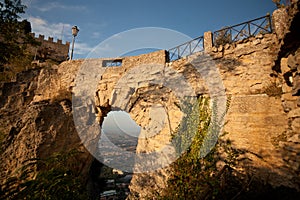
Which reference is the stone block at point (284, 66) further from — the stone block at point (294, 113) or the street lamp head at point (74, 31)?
the street lamp head at point (74, 31)

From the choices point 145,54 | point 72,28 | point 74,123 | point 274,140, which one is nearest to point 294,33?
point 274,140

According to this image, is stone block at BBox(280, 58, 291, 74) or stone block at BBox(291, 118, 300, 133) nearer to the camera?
stone block at BBox(291, 118, 300, 133)

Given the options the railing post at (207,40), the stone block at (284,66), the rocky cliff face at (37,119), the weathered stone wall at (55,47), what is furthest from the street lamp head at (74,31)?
the stone block at (284,66)

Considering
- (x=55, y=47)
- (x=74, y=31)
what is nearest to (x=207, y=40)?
(x=74, y=31)

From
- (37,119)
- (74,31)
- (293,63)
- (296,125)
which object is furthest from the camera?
(74,31)

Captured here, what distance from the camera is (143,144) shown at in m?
5.91

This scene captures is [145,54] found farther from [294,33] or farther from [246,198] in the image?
[246,198]

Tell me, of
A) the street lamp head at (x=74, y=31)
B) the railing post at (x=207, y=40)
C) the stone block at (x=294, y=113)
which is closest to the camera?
the stone block at (x=294, y=113)

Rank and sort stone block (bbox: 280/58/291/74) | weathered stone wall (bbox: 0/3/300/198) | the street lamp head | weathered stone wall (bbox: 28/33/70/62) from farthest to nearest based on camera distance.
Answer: weathered stone wall (bbox: 28/33/70/62), the street lamp head, weathered stone wall (bbox: 0/3/300/198), stone block (bbox: 280/58/291/74)

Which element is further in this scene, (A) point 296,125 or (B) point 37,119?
(B) point 37,119

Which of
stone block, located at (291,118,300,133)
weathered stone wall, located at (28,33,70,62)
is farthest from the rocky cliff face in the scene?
weathered stone wall, located at (28,33,70,62)

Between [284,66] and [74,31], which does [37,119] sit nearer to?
[74,31]

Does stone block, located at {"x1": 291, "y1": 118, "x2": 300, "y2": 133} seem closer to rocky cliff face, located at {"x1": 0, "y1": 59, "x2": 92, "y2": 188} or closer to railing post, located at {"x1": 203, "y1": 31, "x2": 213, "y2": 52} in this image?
railing post, located at {"x1": 203, "y1": 31, "x2": 213, "y2": 52}

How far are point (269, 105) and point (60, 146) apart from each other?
21.7 ft
